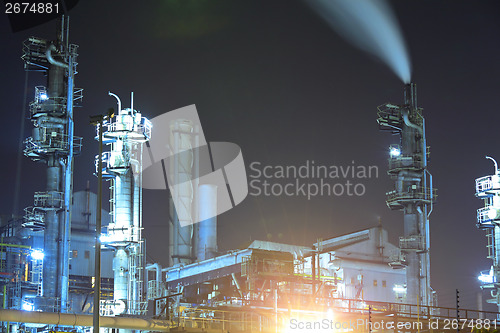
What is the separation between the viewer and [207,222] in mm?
65688

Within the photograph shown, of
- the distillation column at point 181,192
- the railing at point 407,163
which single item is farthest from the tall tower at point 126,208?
the railing at point 407,163

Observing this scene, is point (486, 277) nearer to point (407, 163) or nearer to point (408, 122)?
point (407, 163)

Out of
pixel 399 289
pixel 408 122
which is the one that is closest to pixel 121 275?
pixel 408 122

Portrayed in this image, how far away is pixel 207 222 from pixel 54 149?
67.3ft

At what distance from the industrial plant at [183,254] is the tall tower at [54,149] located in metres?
0.09

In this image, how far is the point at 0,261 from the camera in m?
55.9

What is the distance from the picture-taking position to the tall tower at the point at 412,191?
57.3m

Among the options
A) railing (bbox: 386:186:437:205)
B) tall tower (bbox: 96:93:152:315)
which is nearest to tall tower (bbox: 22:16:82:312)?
tall tower (bbox: 96:93:152:315)

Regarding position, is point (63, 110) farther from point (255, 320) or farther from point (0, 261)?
point (255, 320)

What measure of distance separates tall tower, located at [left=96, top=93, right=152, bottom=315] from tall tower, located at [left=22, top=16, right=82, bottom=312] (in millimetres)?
4543

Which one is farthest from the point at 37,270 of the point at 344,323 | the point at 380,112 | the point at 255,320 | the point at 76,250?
the point at 380,112

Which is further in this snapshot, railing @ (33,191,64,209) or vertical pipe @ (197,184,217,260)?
vertical pipe @ (197,184,217,260)

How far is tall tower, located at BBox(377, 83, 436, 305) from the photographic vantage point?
2258 inches

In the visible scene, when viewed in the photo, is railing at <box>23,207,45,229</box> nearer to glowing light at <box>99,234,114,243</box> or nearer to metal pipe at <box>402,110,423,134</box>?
glowing light at <box>99,234,114,243</box>
